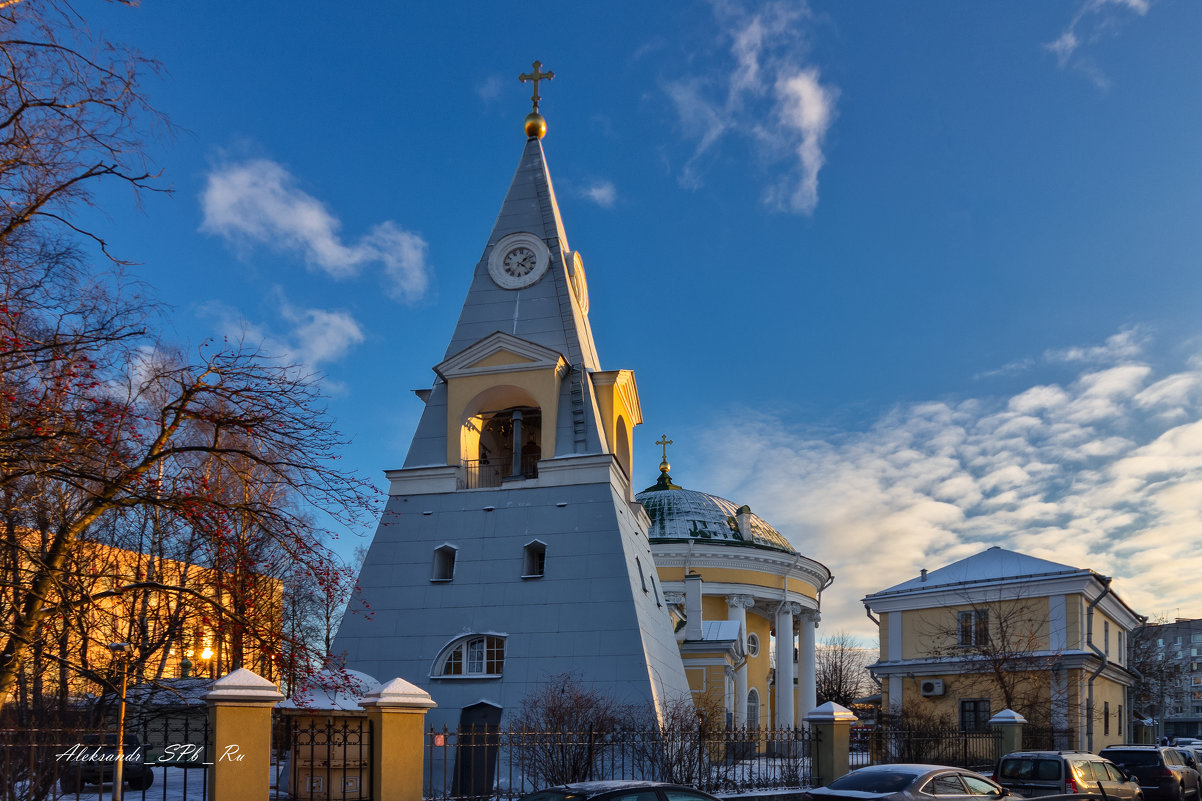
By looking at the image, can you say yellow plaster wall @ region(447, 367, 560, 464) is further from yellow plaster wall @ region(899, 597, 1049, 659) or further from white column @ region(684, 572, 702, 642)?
yellow plaster wall @ region(899, 597, 1049, 659)

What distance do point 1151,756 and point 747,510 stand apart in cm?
2459

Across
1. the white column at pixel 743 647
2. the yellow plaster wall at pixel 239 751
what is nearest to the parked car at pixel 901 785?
the yellow plaster wall at pixel 239 751

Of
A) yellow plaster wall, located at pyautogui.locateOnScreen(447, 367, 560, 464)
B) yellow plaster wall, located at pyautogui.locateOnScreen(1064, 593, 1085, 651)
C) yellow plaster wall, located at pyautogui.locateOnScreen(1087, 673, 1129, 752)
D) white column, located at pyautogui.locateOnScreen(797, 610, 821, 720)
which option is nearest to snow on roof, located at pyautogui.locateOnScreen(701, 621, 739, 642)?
white column, located at pyautogui.locateOnScreen(797, 610, 821, 720)

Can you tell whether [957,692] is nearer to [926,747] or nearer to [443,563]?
[926,747]

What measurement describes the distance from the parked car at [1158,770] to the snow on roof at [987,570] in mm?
12760

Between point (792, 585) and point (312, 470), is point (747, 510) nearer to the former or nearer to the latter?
point (792, 585)

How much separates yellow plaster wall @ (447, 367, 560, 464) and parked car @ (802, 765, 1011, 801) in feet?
38.6

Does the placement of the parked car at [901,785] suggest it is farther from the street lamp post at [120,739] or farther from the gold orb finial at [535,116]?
the gold orb finial at [535,116]

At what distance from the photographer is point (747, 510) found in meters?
44.1

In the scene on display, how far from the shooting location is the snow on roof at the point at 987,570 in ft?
113

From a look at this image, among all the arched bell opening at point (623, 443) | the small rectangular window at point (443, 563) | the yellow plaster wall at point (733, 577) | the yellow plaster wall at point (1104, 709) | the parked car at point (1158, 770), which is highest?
the arched bell opening at point (623, 443)

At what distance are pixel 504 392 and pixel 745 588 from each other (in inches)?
841

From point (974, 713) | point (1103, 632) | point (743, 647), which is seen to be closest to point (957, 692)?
point (974, 713)

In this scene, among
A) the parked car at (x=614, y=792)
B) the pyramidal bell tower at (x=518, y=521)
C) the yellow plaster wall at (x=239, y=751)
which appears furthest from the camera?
the pyramidal bell tower at (x=518, y=521)
